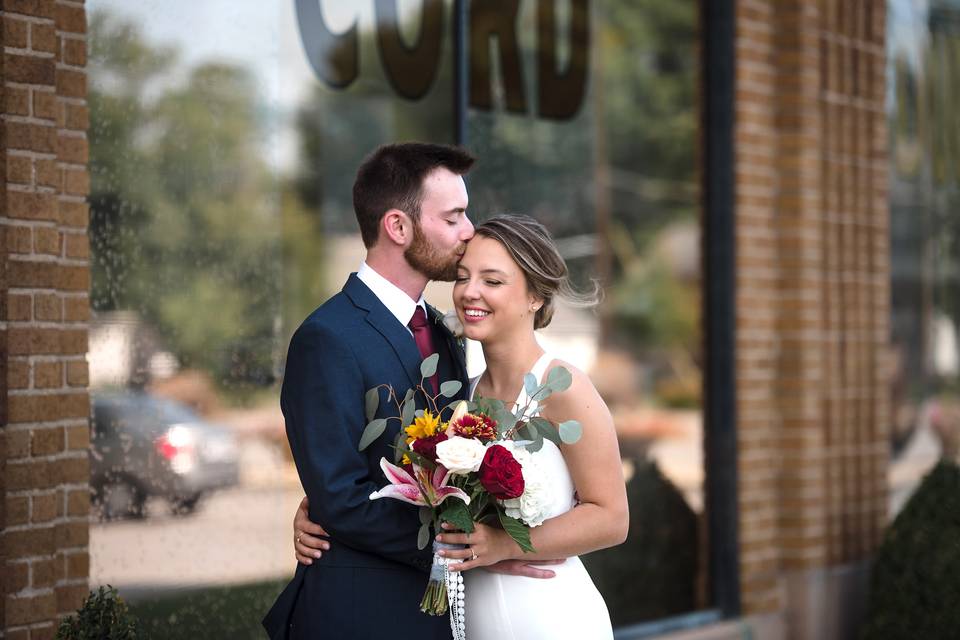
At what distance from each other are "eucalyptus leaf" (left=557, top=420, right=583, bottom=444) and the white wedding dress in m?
0.27

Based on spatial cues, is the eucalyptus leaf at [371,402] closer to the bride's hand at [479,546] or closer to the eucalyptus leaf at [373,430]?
the eucalyptus leaf at [373,430]

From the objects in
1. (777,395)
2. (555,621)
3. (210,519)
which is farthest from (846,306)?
(555,621)

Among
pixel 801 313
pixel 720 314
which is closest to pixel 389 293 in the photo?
pixel 720 314

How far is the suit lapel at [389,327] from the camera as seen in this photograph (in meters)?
3.10

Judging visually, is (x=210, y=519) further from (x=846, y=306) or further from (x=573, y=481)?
(x=846, y=306)

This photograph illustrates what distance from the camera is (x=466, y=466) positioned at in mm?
2633

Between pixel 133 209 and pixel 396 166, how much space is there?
6.67 feet

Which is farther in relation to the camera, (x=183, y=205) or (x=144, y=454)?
(x=183, y=205)

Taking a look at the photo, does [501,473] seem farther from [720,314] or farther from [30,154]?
[720,314]

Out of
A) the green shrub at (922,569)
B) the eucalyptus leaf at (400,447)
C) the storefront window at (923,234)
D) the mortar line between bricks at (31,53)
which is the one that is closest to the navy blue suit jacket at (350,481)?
the eucalyptus leaf at (400,447)

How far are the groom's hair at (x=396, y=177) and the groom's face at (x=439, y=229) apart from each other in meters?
0.02

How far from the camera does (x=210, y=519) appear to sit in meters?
5.43

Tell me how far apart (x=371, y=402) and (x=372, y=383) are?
0.09 m

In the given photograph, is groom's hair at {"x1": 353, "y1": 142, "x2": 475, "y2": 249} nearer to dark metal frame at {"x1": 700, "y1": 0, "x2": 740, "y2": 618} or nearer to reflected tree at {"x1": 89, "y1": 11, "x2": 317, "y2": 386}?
reflected tree at {"x1": 89, "y1": 11, "x2": 317, "y2": 386}
